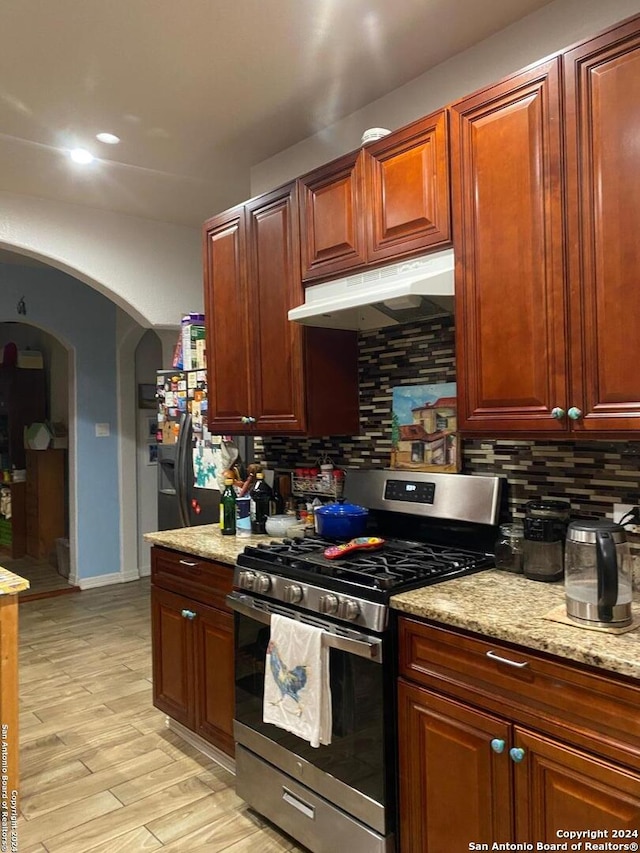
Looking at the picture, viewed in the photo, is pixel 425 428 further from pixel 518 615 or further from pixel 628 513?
pixel 518 615

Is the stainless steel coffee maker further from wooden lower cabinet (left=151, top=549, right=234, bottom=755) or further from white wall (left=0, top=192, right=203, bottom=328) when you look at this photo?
white wall (left=0, top=192, right=203, bottom=328)

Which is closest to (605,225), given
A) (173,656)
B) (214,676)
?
(214,676)

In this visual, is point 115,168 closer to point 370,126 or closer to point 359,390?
point 370,126

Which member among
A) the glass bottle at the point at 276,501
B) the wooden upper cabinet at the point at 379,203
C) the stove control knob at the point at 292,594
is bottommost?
the stove control knob at the point at 292,594

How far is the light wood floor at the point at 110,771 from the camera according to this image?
2115mm

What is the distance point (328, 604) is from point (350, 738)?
40 centimetres

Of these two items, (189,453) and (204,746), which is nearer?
(204,746)

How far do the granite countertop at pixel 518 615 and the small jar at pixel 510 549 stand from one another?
0.03m

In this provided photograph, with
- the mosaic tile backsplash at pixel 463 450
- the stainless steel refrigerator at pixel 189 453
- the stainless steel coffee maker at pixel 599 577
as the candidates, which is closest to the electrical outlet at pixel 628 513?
the mosaic tile backsplash at pixel 463 450

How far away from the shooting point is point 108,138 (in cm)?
291

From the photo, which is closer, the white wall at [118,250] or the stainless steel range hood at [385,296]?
the stainless steel range hood at [385,296]

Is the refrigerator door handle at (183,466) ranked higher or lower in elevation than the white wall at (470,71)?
lower

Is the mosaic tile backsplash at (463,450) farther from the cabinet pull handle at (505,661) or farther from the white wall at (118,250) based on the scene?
the white wall at (118,250)

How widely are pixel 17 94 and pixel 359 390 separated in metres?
1.85
